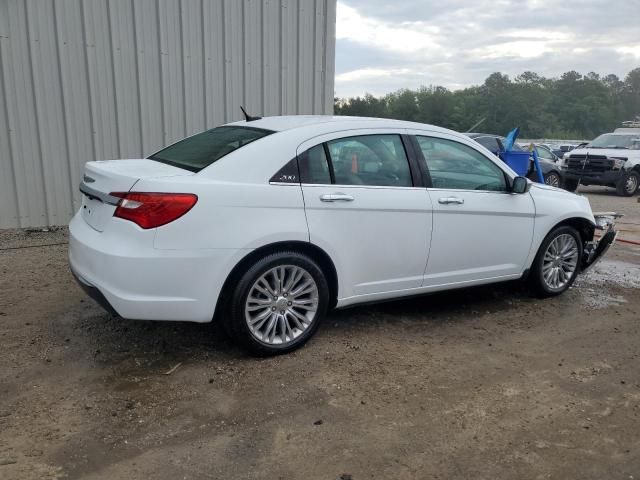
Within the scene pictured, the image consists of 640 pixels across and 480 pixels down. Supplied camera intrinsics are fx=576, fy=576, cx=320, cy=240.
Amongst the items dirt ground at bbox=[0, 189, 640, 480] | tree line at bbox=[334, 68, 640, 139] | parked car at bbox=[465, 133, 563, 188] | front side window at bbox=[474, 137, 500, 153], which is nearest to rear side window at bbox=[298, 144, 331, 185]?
dirt ground at bbox=[0, 189, 640, 480]

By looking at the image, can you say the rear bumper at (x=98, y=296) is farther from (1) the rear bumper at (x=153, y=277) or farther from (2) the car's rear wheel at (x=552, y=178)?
(2) the car's rear wheel at (x=552, y=178)

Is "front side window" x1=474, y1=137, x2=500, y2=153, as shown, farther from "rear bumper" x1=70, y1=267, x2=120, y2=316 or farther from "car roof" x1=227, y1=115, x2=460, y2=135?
"rear bumper" x1=70, y1=267, x2=120, y2=316

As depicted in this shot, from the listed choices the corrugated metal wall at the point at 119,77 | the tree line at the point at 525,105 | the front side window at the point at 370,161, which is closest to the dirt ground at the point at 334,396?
the front side window at the point at 370,161

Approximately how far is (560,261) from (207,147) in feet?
11.3

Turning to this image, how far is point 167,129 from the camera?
26.9ft

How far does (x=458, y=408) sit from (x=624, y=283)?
12.3ft

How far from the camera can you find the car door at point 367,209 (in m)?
3.97

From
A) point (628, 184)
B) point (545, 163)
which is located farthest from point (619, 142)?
point (545, 163)

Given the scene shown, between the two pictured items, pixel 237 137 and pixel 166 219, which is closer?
pixel 166 219

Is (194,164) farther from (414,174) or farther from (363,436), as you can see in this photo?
(363,436)

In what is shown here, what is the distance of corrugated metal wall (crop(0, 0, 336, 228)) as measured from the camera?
7160 millimetres

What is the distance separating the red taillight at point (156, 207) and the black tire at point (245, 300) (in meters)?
0.60

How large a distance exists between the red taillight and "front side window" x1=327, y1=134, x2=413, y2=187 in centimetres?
114

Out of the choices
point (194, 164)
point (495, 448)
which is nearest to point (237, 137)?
point (194, 164)
